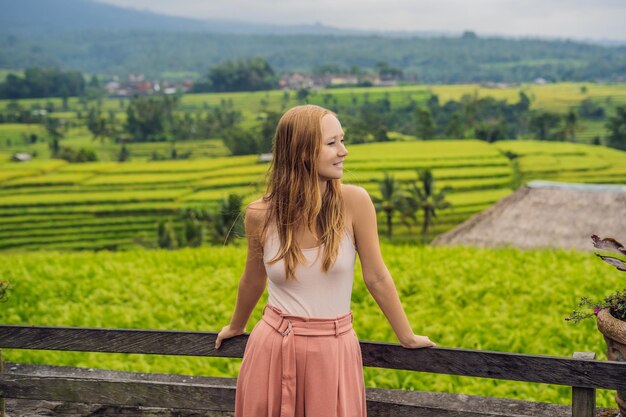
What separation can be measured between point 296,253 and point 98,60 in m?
75.3

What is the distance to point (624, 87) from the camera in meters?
44.9

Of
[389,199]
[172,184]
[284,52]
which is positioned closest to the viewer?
[389,199]

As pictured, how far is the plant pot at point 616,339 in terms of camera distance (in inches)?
117

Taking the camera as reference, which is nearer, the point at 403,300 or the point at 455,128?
the point at 403,300

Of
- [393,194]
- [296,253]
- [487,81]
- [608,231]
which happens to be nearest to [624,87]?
[487,81]

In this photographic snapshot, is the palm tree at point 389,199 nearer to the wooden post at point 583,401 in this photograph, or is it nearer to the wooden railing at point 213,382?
the wooden railing at point 213,382

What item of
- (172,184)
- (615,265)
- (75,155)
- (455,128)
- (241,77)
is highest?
(615,265)

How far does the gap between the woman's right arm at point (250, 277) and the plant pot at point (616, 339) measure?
1.31m

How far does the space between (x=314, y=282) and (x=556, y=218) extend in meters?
16.5

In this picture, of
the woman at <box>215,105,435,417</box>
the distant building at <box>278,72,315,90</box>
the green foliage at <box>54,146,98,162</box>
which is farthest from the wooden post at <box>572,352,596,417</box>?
the distant building at <box>278,72,315,90</box>

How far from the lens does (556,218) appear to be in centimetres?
1816

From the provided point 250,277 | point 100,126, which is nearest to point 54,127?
point 100,126

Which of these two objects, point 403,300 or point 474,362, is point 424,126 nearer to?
point 403,300

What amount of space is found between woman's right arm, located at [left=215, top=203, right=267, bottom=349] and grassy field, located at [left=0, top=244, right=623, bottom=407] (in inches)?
141
